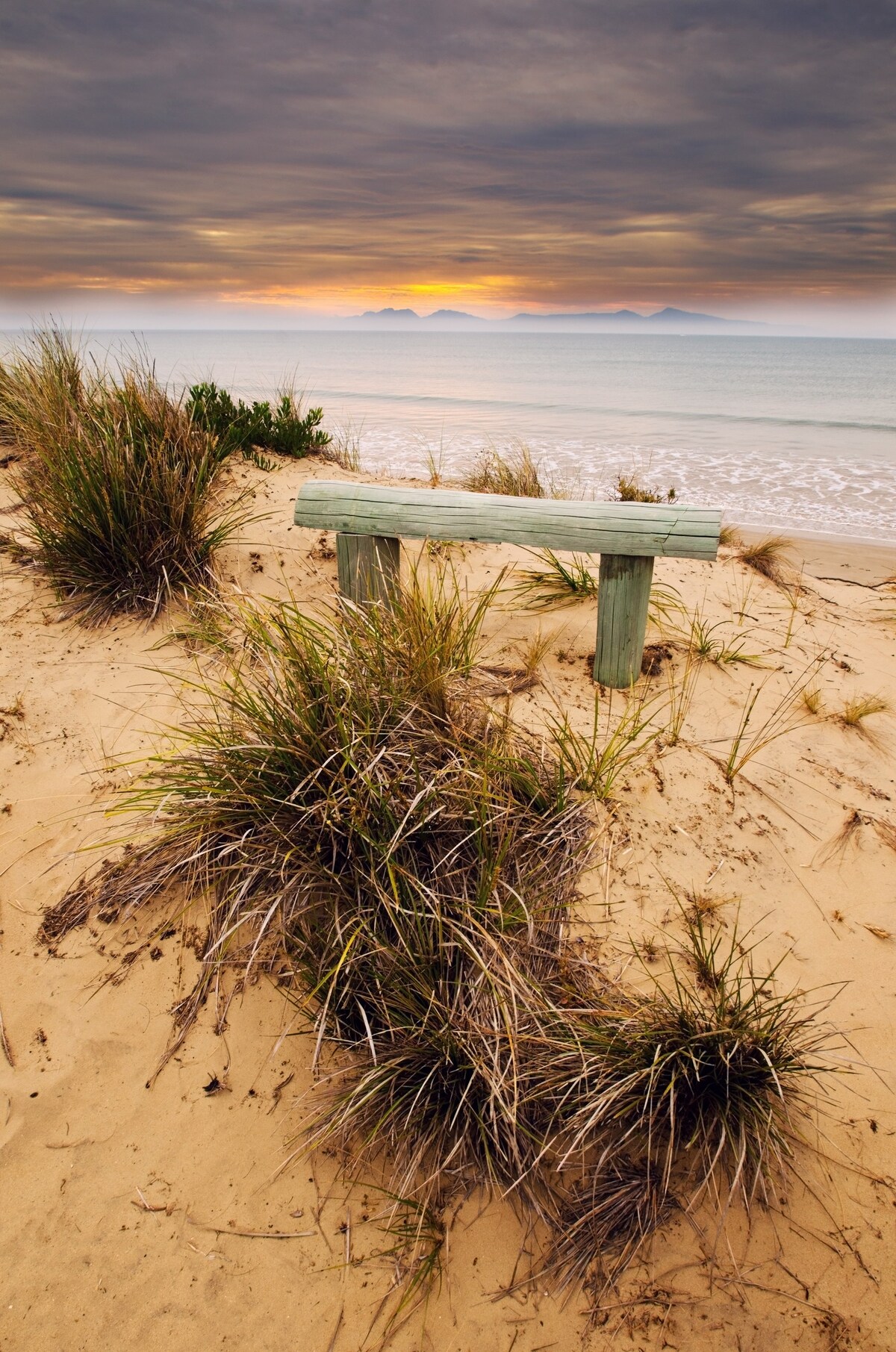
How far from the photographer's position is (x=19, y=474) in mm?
5328

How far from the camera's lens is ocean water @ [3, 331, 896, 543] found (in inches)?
383

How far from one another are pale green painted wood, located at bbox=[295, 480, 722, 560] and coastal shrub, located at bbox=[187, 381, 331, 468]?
1.73 metres

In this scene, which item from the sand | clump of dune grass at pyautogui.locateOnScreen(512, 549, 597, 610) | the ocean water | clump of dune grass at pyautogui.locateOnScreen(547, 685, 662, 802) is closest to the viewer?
the sand

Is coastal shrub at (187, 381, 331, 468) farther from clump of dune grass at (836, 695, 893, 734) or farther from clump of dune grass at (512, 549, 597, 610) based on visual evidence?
clump of dune grass at (836, 695, 893, 734)

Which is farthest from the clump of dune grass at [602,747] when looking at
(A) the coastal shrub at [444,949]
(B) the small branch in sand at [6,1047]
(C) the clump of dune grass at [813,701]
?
(B) the small branch in sand at [6,1047]

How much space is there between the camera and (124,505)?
12.0 ft

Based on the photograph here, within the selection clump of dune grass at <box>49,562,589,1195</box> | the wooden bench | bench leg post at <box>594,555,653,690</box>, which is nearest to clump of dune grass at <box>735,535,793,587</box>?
the wooden bench

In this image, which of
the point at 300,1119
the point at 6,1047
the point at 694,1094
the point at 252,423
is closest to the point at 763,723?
the point at 694,1094

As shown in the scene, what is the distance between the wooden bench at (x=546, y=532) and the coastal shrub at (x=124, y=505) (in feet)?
2.15

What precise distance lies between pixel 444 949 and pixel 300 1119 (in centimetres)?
58

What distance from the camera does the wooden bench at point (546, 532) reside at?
11.0ft

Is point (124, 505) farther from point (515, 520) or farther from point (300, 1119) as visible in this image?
point (300, 1119)

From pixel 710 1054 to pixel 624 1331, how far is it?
602 millimetres

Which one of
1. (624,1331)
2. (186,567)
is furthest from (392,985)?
(186,567)
